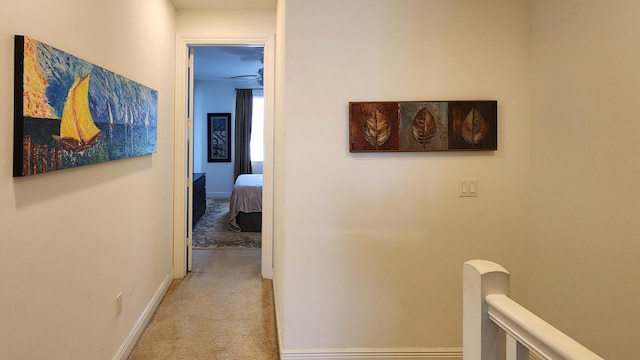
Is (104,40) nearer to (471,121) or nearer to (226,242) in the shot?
(471,121)

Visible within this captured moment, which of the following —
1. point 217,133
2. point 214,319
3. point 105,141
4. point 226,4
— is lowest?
point 214,319

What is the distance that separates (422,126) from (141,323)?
2246 millimetres

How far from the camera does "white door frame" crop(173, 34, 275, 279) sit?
11.5 feet

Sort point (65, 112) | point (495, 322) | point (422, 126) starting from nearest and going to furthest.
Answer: point (495, 322), point (65, 112), point (422, 126)

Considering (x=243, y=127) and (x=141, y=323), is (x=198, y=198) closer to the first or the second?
(x=243, y=127)

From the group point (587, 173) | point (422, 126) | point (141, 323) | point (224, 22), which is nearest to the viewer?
point (587, 173)

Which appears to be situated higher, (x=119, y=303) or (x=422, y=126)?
(x=422, y=126)

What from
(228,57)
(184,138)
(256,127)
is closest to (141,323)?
(184,138)

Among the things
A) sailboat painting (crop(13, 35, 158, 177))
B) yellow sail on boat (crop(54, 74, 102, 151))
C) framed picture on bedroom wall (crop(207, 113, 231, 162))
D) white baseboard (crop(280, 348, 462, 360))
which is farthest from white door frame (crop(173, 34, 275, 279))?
framed picture on bedroom wall (crop(207, 113, 231, 162))

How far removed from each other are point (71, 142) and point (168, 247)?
200cm

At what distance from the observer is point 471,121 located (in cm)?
216

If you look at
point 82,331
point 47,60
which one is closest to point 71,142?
point 47,60

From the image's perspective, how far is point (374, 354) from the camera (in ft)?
7.24

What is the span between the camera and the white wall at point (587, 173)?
1.61 m
